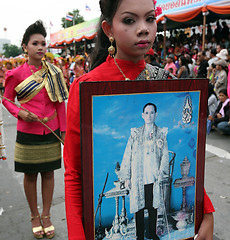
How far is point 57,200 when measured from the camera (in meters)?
3.23

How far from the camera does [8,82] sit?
236 cm

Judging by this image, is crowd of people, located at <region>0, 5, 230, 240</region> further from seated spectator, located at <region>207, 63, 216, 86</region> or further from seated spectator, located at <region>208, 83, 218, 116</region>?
seated spectator, located at <region>207, 63, 216, 86</region>

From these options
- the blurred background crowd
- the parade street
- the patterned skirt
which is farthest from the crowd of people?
the blurred background crowd

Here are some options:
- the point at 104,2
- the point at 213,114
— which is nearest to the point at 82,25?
the point at 213,114

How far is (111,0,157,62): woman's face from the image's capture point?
0.99 metres

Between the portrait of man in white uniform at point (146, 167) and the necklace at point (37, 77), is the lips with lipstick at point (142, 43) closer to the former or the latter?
the portrait of man in white uniform at point (146, 167)

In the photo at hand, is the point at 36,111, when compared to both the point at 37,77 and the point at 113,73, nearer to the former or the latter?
the point at 37,77

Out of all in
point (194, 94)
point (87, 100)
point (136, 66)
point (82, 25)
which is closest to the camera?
point (87, 100)

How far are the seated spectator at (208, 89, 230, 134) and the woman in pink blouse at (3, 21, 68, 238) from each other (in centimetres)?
433

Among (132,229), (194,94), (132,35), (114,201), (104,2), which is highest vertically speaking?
(104,2)

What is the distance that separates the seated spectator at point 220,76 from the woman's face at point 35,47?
209 inches

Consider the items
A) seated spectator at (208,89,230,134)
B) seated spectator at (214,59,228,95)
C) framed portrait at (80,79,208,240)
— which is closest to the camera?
framed portrait at (80,79,208,240)

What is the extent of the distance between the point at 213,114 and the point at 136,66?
223 inches

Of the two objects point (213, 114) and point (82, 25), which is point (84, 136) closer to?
point (213, 114)
